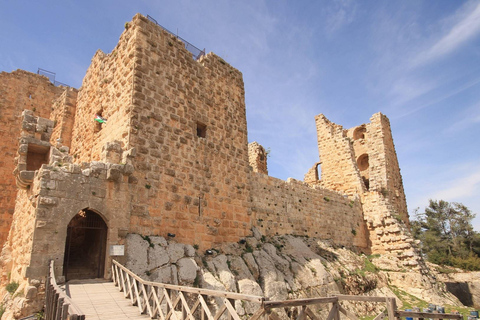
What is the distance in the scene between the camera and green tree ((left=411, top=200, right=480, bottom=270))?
1011 inches

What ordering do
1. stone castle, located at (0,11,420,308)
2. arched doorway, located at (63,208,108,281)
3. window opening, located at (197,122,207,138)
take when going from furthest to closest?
window opening, located at (197,122,207,138)
arched doorway, located at (63,208,108,281)
stone castle, located at (0,11,420,308)

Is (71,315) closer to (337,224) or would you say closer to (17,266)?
(17,266)

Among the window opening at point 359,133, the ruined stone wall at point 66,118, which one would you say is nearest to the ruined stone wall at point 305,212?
the window opening at point 359,133

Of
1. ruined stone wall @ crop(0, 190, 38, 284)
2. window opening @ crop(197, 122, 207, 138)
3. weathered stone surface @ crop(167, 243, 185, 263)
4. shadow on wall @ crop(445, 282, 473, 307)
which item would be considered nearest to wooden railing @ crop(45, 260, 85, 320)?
ruined stone wall @ crop(0, 190, 38, 284)

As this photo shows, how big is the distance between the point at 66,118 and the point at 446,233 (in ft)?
99.5

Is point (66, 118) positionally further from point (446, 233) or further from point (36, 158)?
point (446, 233)

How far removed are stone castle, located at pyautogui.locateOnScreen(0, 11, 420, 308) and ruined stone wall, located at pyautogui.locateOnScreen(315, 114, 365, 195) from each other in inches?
138

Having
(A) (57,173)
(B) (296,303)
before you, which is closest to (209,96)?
(A) (57,173)

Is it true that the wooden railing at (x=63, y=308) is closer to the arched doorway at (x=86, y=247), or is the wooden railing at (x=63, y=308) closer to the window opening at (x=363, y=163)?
the arched doorway at (x=86, y=247)

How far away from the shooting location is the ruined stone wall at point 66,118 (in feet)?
44.7

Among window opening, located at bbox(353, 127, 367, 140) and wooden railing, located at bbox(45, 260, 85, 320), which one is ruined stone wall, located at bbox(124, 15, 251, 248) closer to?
wooden railing, located at bbox(45, 260, 85, 320)

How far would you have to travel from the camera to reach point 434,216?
31.2m

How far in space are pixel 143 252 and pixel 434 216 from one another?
101 ft

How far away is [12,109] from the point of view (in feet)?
48.2
